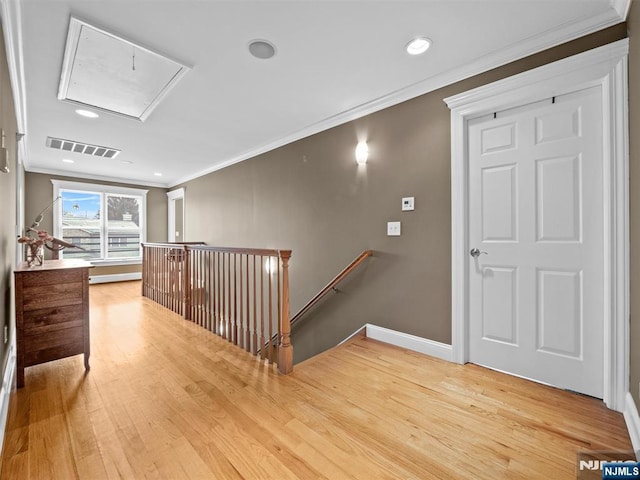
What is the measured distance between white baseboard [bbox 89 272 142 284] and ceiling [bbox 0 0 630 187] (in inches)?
152

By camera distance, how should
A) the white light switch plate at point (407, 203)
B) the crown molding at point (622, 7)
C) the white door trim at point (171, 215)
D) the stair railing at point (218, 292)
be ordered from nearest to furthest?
1. the crown molding at point (622, 7)
2. the stair railing at point (218, 292)
3. the white light switch plate at point (407, 203)
4. the white door trim at point (171, 215)

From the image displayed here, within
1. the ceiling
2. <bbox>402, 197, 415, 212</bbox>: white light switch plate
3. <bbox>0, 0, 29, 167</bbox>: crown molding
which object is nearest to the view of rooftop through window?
the ceiling

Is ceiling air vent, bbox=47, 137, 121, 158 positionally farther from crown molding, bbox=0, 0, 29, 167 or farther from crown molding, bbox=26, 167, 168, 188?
crown molding, bbox=26, 167, 168, 188

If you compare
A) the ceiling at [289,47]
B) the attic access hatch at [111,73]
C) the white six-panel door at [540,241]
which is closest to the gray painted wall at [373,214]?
the ceiling at [289,47]

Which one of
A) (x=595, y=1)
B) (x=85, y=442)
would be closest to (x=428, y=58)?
(x=595, y=1)

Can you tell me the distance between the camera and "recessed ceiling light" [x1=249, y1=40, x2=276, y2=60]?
202 centimetres

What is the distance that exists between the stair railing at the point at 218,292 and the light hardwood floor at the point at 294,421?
0.96 feet

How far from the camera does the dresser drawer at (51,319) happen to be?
2.04 m

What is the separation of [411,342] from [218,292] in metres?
1.96

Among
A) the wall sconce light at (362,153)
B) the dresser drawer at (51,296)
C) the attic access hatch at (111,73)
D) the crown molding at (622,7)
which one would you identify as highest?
the attic access hatch at (111,73)

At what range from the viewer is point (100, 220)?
643 centimetres

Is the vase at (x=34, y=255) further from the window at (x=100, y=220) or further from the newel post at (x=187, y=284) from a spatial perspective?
the window at (x=100, y=220)

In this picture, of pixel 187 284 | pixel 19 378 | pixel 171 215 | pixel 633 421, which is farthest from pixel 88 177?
pixel 633 421

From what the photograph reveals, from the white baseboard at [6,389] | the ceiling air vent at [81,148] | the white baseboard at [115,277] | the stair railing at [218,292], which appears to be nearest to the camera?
the white baseboard at [6,389]
